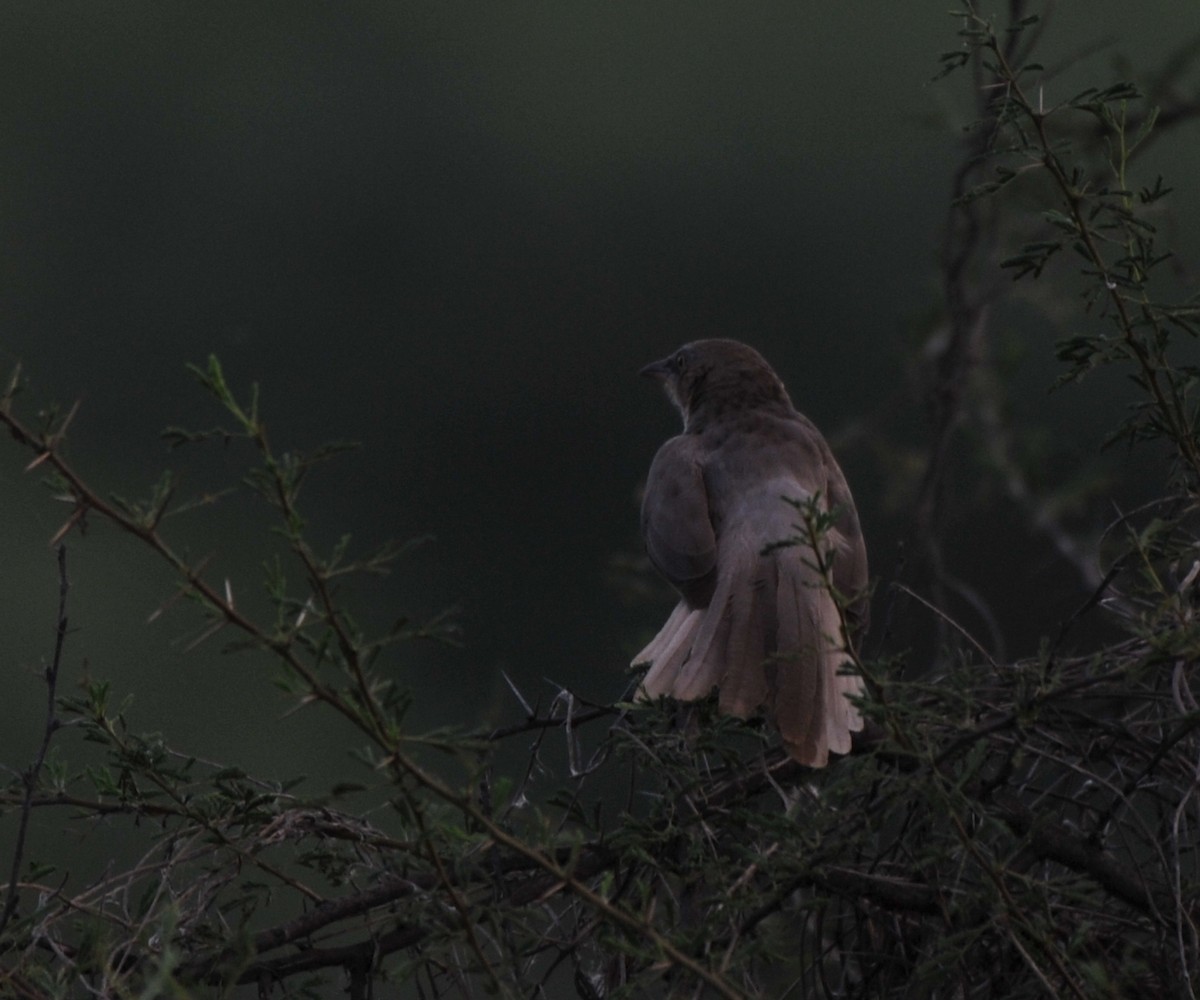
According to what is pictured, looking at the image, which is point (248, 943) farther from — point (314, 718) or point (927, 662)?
point (314, 718)

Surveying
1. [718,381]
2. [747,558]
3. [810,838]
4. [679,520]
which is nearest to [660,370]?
[718,381]

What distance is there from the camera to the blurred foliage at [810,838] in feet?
8.06

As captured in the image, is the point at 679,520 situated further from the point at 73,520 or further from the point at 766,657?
the point at 73,520

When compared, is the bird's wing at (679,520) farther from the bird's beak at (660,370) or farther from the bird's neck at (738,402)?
the bird's beak at (660,370)

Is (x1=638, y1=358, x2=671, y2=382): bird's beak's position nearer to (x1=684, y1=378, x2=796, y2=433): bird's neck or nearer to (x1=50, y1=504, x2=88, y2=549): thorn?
(x1=684, y1=378, x2=796, y2=433): bird's neck

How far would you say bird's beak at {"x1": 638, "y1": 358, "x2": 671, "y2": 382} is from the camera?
589cm

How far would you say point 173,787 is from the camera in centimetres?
288

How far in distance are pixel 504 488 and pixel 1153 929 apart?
14.4 metres

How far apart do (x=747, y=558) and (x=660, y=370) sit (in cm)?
179

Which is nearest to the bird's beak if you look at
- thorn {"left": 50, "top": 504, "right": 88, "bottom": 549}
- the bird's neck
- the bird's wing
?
the bird's neck

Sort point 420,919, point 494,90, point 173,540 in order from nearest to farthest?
1. point 420,919
2. point 173,540
3. point 494,90

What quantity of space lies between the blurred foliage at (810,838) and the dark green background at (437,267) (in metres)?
A: 9.29

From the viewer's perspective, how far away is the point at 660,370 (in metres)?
5.93

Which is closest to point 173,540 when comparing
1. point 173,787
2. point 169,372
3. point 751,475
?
point 169,372
